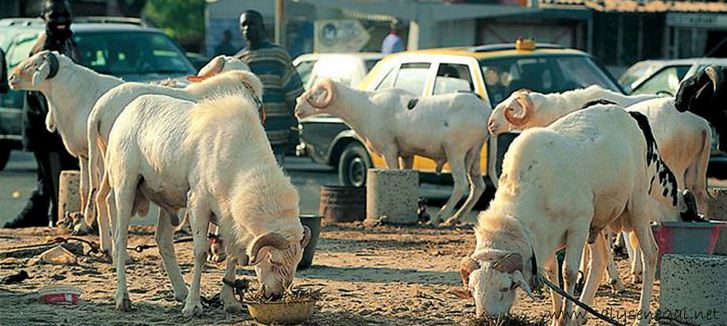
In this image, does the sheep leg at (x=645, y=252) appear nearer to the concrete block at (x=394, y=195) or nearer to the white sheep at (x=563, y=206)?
the white sheep at (x=563, y=206)

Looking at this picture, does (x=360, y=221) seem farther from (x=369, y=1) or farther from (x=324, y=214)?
(x=369, y=1)

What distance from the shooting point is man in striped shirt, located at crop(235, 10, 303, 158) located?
53.8 ft

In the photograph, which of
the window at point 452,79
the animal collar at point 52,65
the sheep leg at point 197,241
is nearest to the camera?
the sheep leg at point 197,241

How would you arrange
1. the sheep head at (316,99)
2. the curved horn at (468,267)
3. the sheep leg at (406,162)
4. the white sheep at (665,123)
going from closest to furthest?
the curved horn at (468,267) < the white sheep at (665,123) < the sheep head at (316,99) < the sheep leg at (406,162)

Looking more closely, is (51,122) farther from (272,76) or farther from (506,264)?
(506,264)

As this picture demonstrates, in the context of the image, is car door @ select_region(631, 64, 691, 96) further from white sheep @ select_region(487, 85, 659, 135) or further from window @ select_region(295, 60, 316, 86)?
white sheep @ select_region(487, 85, 659, 135)

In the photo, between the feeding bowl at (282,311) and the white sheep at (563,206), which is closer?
the white sheep at (563,206)

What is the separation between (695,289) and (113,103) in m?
5.27

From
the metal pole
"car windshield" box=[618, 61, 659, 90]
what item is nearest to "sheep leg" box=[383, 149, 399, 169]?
"car windshield" box=[618, 61, 659, 90]

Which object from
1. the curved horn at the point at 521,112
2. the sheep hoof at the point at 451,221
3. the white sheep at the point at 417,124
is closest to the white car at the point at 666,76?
the white sheep at the point at 417,124

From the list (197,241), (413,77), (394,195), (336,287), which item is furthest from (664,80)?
(197,241)

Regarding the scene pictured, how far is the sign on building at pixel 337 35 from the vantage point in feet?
106

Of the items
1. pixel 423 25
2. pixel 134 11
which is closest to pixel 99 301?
pixel 423 25

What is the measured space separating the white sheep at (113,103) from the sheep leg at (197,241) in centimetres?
214
